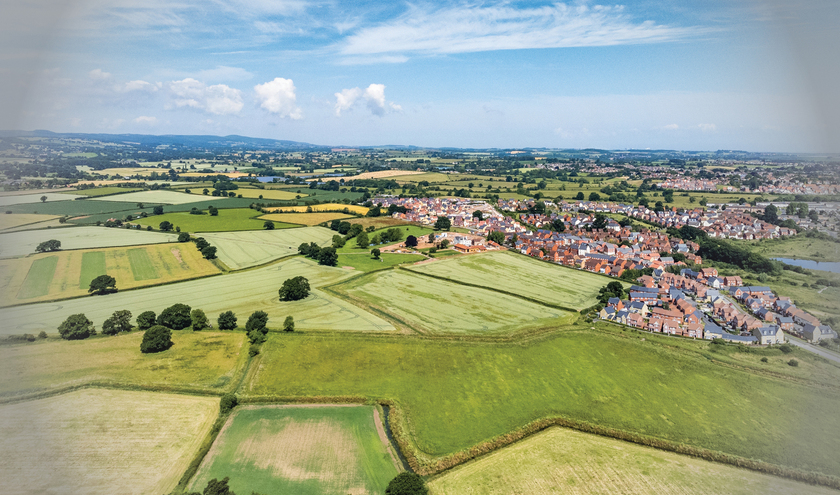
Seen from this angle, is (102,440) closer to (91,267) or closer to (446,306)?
(446,306)

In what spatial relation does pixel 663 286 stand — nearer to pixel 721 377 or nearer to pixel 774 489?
pixel 721 377

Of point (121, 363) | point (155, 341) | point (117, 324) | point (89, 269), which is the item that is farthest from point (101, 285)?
point (121, 363)

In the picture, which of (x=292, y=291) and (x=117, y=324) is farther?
(x=292, y=291)

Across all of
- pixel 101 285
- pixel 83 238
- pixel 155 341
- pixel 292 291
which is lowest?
pixel 155 341

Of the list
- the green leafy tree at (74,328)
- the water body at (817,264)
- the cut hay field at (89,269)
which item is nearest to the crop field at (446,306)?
the cut hay field at (89,269)

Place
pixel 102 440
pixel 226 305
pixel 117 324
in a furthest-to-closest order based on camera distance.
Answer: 1. pixel 226 305
2. pixel 117 324
3. pixel 102 440

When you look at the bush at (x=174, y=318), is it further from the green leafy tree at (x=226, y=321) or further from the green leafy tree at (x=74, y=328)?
the green leafy tree at (x=74, y=328)

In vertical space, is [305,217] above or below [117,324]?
above

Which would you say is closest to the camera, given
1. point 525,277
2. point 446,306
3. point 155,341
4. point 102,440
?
point 102,440
